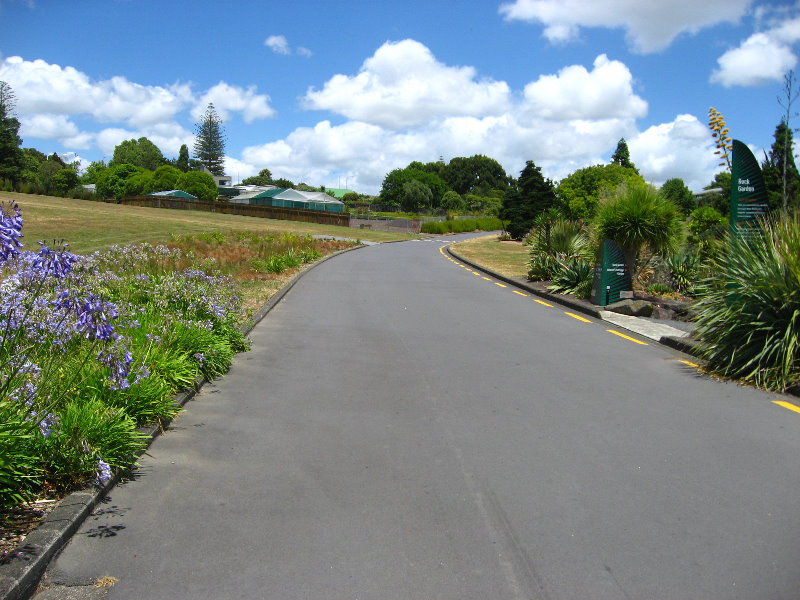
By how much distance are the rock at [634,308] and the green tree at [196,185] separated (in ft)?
321

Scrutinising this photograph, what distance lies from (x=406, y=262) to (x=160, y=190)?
89.8 meters

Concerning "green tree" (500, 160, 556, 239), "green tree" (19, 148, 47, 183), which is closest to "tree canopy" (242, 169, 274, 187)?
"green tree" (19, 148, 47, 183)

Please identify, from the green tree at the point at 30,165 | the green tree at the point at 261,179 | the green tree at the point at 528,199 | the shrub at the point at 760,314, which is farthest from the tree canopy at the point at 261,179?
the shrub at the point at 760,314

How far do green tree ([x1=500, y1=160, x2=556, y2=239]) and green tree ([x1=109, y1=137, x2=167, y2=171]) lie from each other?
4777 inches

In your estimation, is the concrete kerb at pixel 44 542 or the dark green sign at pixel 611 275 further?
the dark green sign at pixel 611 275

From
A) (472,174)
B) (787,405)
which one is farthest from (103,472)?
(472,174)

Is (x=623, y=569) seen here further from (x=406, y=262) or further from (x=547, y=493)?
(x=406, y=262)

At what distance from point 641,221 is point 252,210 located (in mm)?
68747

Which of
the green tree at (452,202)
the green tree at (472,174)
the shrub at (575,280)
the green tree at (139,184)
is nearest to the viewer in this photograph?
the shrub at (575,280)

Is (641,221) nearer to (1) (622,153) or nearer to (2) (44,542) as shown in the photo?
(2) (44,542)

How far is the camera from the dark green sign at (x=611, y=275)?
14664 mm

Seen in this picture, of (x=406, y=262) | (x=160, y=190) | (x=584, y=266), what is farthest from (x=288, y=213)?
(x=584, y=266)

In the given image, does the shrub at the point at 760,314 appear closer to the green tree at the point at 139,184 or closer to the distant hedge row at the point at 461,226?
the distant hedge row at the point at 461,226

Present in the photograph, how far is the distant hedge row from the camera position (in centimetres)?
7875
